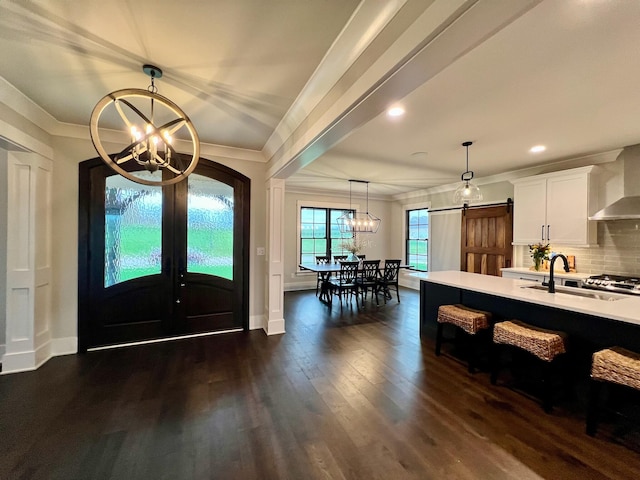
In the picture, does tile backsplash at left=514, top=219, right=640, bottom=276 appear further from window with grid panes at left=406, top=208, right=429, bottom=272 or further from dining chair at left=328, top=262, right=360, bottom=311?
dining chair at left=328, top=262, right=360, bottom=311

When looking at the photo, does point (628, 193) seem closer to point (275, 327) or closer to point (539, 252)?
point (539, 252)

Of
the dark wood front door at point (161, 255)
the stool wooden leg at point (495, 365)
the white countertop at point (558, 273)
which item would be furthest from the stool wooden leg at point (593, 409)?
the dark wood front door at point (161, 255)

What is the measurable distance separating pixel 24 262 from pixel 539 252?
661 cm

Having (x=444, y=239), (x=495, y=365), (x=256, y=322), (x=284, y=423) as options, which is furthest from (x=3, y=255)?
(x=444, y=239)

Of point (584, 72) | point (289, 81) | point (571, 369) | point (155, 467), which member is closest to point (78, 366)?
point (155, 467)

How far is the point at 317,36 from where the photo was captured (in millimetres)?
1706

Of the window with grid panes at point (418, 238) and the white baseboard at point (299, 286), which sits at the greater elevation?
the window with grid panes at point (418, 238)

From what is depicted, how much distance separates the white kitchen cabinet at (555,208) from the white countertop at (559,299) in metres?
1.66

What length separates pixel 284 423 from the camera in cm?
209

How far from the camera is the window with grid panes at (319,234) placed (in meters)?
7.47

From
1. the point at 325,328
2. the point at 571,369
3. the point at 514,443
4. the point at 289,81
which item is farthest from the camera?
the point at 325,328

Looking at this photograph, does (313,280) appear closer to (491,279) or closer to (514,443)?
(491,279)

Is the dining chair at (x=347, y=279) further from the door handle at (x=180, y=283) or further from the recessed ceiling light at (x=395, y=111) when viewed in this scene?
the recessed ceiling light at (x=395, y=111)

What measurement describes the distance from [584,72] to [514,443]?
2674mm
